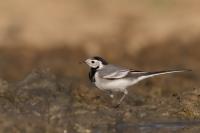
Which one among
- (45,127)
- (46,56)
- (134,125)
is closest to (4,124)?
(45,127)

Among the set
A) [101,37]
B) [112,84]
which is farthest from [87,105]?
[101,37]

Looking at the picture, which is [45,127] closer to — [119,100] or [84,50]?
[119,100]

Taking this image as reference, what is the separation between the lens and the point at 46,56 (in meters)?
22.6

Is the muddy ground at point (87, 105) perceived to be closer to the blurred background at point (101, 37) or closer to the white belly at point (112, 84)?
the blurred background at point (101, 37)

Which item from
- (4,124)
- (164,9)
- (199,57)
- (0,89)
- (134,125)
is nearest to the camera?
(4,124)

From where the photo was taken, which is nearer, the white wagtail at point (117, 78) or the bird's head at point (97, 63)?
the white wagtail at point (117, 78)

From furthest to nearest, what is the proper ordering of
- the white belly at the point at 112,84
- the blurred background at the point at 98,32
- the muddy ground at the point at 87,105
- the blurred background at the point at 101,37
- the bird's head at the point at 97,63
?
the blurred background at the point at 98,32
the blurred background at the point at 101,37
the bird's head at the point at 97,63
the white belly at the point at 112,84
the muddy ground at the point at 87,105

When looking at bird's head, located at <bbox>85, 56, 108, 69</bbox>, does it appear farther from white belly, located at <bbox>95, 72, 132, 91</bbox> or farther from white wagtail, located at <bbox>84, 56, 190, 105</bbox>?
white belly, located at <bbox>95, 72, 132, 91</bbox>

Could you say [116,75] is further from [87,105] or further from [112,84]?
[87,105]

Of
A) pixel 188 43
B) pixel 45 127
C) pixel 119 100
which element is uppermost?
pixel 45 127

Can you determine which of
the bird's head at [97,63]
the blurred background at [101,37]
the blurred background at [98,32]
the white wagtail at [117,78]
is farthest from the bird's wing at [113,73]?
the blurred background at [98,32]

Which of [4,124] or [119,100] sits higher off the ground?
[4,124]

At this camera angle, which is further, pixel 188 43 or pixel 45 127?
pixel 188 43

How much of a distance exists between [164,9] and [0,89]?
9.60m
